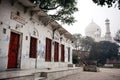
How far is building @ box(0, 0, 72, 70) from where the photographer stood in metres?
7.69

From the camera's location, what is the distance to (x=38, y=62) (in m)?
10.9

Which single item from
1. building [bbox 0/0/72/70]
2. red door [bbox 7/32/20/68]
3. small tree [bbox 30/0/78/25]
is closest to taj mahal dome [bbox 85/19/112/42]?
small tree [bbox 30/0/78/25]

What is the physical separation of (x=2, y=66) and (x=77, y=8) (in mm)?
13565

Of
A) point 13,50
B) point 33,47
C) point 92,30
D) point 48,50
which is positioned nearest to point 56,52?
point 48,50

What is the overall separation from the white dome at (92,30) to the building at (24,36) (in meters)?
58.9

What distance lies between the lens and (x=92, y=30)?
2756 inches

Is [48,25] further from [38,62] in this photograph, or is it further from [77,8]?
[77,8]

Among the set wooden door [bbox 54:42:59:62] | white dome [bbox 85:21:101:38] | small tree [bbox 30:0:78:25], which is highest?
white dome [bbox 85:21:101:38]

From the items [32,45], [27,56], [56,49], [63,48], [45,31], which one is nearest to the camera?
[27,56]

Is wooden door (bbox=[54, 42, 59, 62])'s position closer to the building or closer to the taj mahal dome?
the building

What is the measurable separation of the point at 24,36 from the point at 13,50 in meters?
1.27

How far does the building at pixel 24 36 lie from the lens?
25.2 feet

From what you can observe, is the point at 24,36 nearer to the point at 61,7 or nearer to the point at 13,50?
the point at 13,50

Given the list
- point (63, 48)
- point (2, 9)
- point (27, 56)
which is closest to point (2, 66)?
point (27, 56)
